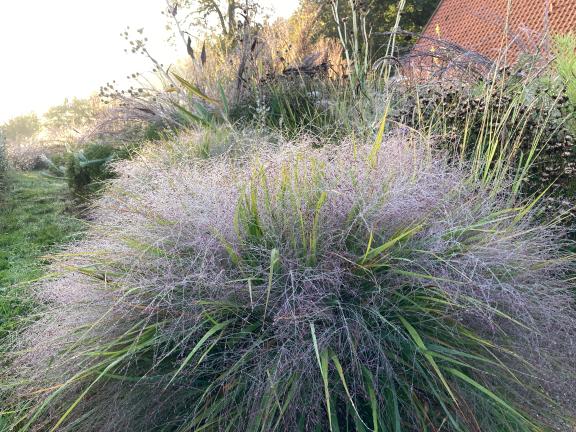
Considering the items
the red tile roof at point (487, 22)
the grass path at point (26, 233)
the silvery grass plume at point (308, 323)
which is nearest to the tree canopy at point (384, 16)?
the red tile roof at point (487, 22)

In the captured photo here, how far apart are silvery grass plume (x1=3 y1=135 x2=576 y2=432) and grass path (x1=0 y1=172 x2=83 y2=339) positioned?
2.80 ft

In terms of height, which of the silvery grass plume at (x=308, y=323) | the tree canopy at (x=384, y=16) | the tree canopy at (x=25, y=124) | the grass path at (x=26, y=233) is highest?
the silvery grass plume at (x=308, y=323)

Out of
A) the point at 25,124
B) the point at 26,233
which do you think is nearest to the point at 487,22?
the point at 26,233

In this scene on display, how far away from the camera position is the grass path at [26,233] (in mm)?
3178

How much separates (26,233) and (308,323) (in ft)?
15.1

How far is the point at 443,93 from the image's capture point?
3107 mm

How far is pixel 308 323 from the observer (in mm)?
1688

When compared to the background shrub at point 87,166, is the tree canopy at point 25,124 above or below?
below

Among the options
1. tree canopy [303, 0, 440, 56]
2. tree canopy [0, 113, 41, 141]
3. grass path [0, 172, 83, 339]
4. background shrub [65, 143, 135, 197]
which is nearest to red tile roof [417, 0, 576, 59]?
tree canopy [303, 0, 440, 56]

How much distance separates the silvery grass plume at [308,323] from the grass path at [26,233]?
852mm

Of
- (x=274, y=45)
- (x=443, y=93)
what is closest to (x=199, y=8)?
(x=274, y=45)

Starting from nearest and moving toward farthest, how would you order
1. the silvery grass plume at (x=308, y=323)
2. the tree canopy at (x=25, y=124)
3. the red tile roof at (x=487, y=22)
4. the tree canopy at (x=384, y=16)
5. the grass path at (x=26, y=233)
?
1. the silvery grass plume at (x=308, y=323)
2. the grass path at (x=26, y=233)
3. the red tile roof at (x=487, y=22)
4. the tree canopy at (x=384, y=16)
5. the tree canopy at (x=25, y=124)

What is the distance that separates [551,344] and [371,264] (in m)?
0.75

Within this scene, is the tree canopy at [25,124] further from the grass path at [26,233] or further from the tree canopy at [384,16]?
the grass path at [26,233]
